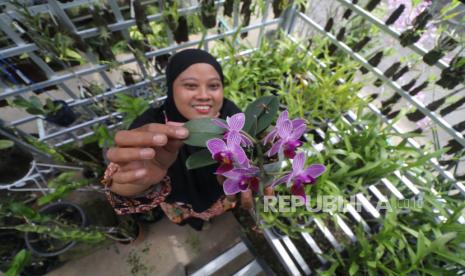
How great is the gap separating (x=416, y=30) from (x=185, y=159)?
1476 millimetres

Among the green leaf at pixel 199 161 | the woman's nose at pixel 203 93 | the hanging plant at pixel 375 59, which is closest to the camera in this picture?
the green leaf at pixel 199 161

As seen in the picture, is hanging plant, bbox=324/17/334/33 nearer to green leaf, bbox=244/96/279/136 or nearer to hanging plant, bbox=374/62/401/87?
hanging plant, bbox=374/62/401/87

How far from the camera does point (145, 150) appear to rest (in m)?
0.57

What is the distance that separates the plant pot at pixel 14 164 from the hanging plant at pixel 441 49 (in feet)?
7.89

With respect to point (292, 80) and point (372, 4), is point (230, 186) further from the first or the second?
point (372, 4)

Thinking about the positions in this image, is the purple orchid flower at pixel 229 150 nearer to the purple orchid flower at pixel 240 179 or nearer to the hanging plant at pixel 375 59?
the purple orchid flower at pixel 240 179

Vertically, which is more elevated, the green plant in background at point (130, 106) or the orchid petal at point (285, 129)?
the orchid petal at point (285, 129)

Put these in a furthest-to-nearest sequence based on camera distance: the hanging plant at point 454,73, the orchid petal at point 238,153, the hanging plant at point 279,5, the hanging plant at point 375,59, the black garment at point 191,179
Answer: the hanging plant at point 279,5 < the hanging plant at point 375,59 < the hanging plant at point 454,73 < the black garment at point 191,179 < the orchid petal at point 238,153

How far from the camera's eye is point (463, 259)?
3.60ft

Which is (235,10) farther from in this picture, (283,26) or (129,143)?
(129,143)

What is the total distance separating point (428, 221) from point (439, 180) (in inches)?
18.1

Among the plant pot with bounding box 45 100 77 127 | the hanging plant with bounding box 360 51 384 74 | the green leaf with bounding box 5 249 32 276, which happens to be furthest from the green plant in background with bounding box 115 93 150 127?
the hanging plant with bounding box 360 51 384 74

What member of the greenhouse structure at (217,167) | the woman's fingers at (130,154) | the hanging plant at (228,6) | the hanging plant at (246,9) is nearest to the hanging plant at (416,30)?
the greenhouse structure at (217,167)

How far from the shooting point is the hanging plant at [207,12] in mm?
1450
